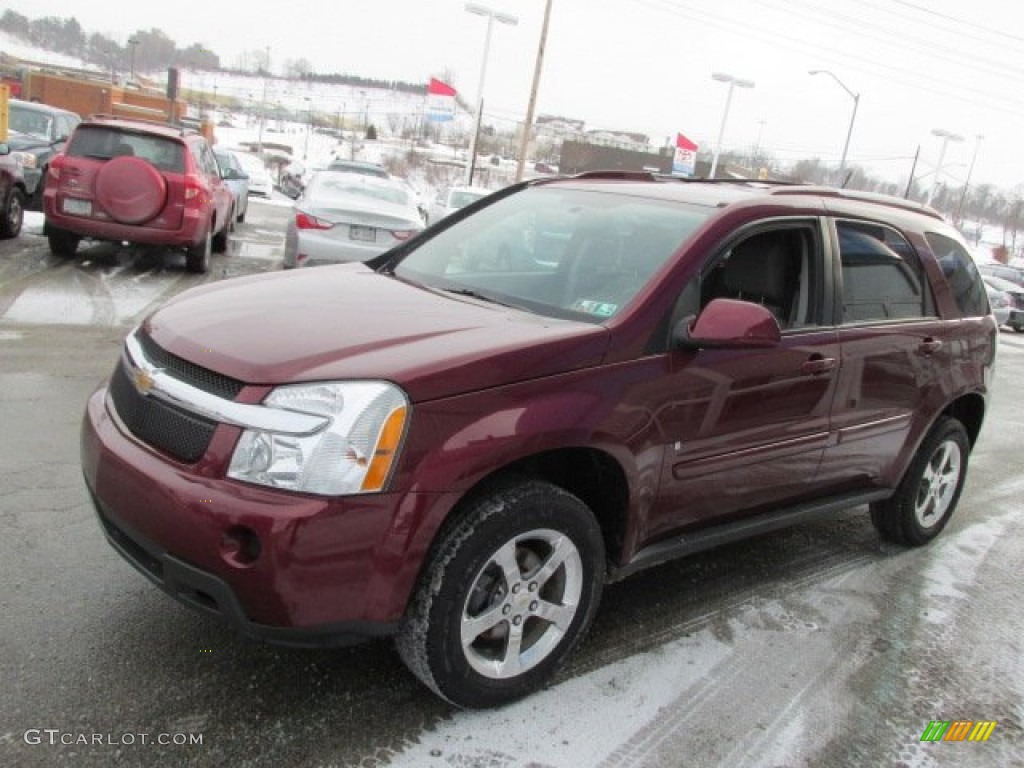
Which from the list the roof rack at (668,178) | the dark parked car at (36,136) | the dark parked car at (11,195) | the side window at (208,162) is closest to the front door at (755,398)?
the roof rack at (668,178)

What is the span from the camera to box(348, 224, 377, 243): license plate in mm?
9336

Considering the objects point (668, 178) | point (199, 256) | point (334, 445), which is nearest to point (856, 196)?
point (668, 178)

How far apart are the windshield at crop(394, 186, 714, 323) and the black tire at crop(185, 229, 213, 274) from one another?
7094 millimetres

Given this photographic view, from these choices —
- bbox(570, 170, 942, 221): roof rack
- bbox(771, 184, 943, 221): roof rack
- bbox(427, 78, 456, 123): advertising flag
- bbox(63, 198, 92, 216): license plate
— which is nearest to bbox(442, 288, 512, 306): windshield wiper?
bbox(570, 170, 942, 221): roof rack

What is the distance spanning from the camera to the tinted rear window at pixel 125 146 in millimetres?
9680

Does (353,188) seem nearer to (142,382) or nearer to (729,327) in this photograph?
(142,382)

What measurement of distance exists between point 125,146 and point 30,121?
19.9ft

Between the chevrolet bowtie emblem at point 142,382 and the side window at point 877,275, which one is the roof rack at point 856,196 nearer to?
the side window at point 877,275

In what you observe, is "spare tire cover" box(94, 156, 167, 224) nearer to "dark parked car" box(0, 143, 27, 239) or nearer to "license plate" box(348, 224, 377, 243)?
"dark parked car" box(0, 143, 27, 239)

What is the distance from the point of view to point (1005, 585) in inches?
173

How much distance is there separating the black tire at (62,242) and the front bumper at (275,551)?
889 cm

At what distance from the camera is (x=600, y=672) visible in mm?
3109

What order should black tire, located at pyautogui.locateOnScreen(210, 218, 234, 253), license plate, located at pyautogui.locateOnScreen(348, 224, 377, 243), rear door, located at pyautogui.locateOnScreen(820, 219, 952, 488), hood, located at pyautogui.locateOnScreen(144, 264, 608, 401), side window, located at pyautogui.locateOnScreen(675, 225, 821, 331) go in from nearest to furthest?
hood, located at pyautogui.locateOnScreen(144, 264, 608, 401) → side window, located at pyautogui.locateOnScreen(675, 225, 821, 331) → rear door, located at pyautogui.locateOnScreen(820, 219, 952, 488) → license plate, located at pyautogui.locateOnScreen(348, 224, 377, 243) → black tire, located at pyautogui.locateOnScreen(210, 218, 234, 253)

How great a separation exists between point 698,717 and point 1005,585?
7.90 ft
